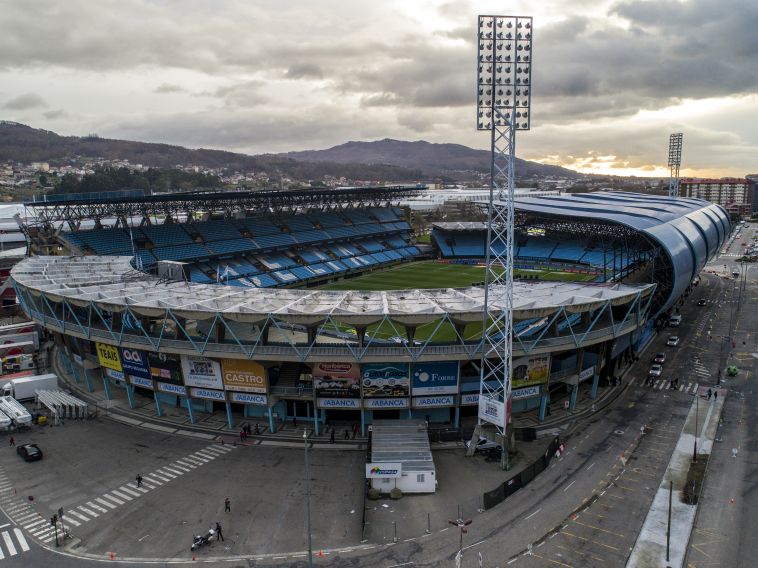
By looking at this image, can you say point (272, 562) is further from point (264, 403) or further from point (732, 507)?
point (732, 507)

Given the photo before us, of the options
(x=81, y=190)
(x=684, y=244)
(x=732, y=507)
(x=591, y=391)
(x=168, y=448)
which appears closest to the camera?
(x=732, y=507)

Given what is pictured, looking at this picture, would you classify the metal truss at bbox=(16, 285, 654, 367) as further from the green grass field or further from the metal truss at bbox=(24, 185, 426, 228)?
the green grass field

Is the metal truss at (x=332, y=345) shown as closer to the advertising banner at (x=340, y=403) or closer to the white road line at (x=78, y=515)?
the advertising banner at (x=340, y=403)

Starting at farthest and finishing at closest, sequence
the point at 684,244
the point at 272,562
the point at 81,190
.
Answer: the point at 81,190, the point at 684,244, the point at 272,562

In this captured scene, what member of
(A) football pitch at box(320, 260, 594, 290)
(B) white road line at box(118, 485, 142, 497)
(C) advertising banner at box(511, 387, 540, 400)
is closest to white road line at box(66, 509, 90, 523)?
(B) white road line at box(118, 485, 142, 497)

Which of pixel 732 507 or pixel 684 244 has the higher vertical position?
pixel 684 244

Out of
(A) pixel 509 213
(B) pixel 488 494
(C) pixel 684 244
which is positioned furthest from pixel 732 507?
(C) pixel 684 244
